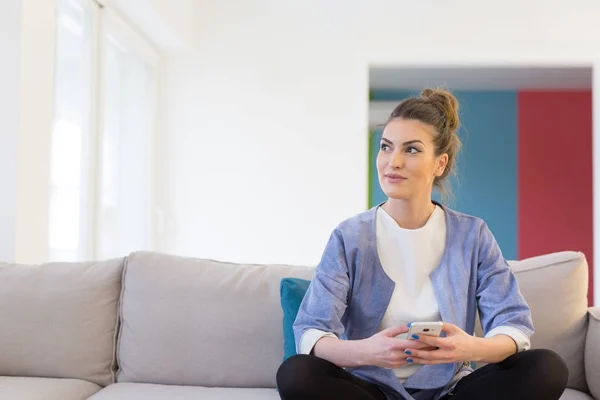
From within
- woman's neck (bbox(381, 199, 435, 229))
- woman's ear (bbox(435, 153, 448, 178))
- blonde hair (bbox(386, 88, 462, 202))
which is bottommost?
woman's neck (bbox(381, 199, 435, 229))

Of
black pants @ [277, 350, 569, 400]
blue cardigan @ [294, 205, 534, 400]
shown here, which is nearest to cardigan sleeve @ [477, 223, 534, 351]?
blue cardigan @ [294, 205, 534, 400]

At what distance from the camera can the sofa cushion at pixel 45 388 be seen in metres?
2.01

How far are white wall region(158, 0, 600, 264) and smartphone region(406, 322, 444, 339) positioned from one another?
11.8 ft

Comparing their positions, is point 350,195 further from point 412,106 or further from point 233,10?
point 412,106

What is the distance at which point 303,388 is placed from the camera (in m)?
1.63

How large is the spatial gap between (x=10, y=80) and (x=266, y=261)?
2.70m

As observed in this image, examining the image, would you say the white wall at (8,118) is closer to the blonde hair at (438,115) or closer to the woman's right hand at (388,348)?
the blonde hair at (438,115)

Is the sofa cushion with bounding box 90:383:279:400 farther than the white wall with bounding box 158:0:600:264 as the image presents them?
No

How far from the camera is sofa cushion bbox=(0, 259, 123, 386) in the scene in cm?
226

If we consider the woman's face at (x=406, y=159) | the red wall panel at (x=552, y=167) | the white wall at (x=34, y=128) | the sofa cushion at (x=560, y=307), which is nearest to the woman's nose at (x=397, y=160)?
the woman's face at (x=406, y=159)

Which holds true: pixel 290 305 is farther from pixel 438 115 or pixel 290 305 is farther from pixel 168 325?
Result: pixel 438 115

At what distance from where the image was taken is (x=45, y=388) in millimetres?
2092

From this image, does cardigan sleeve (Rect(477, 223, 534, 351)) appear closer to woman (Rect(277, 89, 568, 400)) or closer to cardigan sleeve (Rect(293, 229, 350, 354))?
woman (Rect(277, 89, 568, 400))

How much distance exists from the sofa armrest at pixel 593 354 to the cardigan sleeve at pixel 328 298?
2.37 ft
